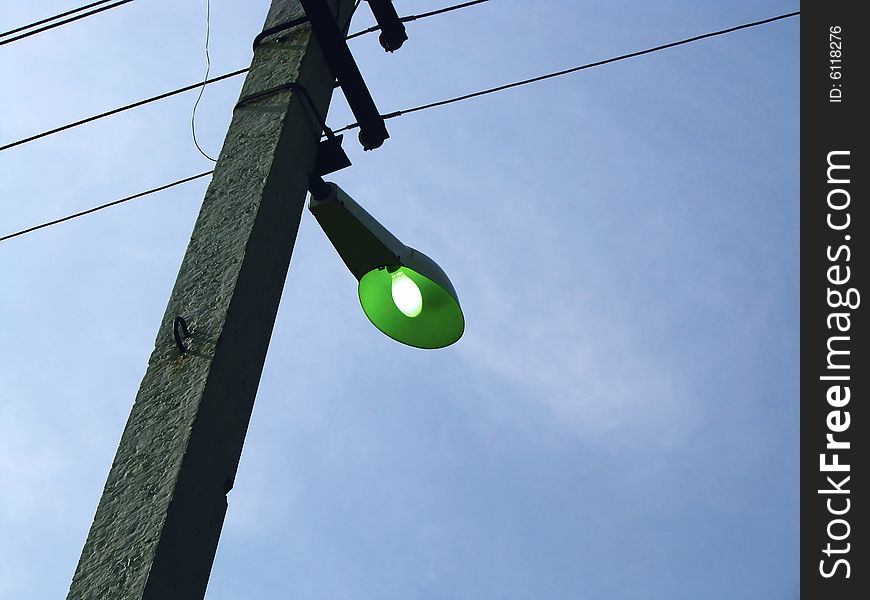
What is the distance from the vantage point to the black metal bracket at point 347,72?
296 cm

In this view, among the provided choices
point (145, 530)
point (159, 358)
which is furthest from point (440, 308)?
point (145, 530)

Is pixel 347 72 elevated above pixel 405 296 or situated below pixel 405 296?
above

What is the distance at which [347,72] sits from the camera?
3.07 metres

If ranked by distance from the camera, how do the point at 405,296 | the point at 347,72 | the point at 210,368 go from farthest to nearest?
the point at 405,296 < the point at 347,72 < the point at 210,368

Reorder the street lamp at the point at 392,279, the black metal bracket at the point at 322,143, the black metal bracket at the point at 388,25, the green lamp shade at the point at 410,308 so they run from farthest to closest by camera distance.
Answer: the black metal bracket at the point at 388,25
the green lamp shade at the point at 410,308
the street lamp at the point at 392,279
the black metal bracket at the point at 322,143

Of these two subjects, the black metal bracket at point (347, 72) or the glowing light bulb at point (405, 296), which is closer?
the black metal bracket at point (347, 72)

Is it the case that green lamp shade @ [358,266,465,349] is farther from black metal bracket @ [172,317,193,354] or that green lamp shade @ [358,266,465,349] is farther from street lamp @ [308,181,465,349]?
black metal bracket @ [172,317,193,354]

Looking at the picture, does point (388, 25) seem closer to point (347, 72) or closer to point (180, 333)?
point (347, 72)

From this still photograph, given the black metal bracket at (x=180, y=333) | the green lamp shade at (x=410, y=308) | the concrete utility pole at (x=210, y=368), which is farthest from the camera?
the green lamp shade at (x=410, y=308)

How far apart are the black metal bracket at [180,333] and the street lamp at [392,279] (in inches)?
29.0

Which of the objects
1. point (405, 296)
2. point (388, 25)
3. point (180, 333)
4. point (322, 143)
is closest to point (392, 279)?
point (405, 296)

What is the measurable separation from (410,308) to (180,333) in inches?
45.2

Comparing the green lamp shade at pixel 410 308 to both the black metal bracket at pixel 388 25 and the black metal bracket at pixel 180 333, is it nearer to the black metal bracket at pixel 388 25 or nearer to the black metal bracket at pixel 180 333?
the black metal bracket at pixel 388 25

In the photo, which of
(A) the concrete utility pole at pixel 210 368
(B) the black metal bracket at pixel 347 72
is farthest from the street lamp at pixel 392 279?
(B) the black metal bracket at pixel 347 72
